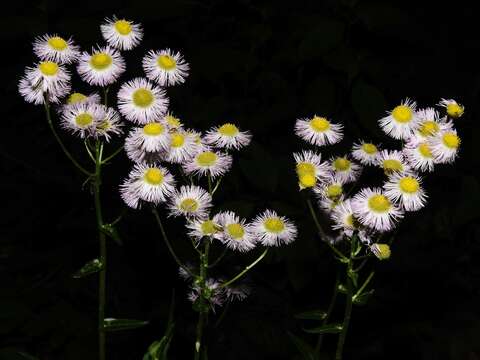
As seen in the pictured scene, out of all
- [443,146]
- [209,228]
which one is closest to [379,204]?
[443,146]

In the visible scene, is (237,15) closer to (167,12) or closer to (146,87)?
(167,12)

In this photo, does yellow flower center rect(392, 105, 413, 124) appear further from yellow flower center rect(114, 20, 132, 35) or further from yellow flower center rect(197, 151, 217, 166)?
yellow flower center rect(114, 20, 132, 35)

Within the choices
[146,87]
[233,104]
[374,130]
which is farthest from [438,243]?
[146,87]

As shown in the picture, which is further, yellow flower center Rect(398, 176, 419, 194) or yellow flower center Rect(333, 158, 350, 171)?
yellow flower center Rect(333, 158, 350, 171)

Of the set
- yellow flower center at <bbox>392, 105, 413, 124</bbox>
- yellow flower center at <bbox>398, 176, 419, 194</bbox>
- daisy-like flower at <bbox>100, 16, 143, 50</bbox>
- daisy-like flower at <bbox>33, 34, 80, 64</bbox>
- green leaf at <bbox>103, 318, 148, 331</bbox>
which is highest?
daisy-like flower at <bbox>100, 16, 143, 50</bbox>

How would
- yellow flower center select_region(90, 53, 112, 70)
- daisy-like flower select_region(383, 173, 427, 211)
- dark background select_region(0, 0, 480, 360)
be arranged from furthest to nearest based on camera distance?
1. dark background select_region(0, 0, 480, 360)
2. yellow flower center select_region(90, 53, 112, 70)
3. daisy-like flower select_region(383, 173, 427, 211)

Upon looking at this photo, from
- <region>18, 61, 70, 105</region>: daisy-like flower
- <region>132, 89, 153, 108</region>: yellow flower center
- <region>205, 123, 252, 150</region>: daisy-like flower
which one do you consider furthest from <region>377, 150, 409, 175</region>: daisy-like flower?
<region>18, 61, 70, 105</region>: daisy-like flower

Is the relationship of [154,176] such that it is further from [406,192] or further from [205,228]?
[406,192]
